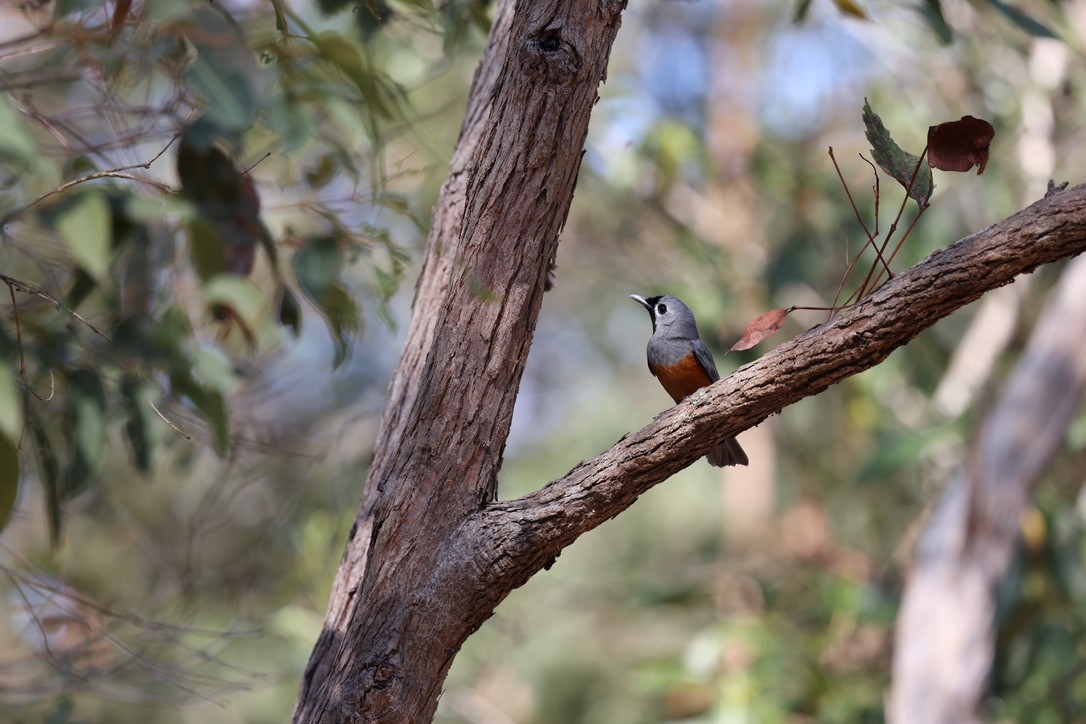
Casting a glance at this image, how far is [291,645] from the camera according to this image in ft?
22.8

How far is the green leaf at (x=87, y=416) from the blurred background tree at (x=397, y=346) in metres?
0.01

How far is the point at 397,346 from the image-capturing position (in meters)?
7.49

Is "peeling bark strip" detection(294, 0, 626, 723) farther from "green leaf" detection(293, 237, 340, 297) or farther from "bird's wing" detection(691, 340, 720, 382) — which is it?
"bird's wing" detection(691, 340, 720, 382)

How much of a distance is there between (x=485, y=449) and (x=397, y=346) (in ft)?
17.3

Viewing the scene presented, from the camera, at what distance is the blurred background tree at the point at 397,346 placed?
3.38 meters

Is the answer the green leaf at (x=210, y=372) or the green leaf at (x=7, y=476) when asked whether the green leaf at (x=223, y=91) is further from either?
the green leaf at (x=7, y=476)

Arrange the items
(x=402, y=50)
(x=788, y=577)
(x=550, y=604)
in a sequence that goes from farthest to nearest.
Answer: (x=550, y=604) < (x=788, y=577) < (x=402, y=50)

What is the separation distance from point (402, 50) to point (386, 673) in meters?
3.70

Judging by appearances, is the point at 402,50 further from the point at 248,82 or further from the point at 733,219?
the point at 733,219

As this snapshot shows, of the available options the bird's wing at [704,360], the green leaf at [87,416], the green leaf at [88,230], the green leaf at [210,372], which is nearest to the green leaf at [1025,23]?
the bird's wing at [704,360]

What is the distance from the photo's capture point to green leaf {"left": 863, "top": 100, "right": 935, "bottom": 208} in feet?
6.42

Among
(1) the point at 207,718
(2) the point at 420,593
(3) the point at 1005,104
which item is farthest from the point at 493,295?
(1) the point at 207,718

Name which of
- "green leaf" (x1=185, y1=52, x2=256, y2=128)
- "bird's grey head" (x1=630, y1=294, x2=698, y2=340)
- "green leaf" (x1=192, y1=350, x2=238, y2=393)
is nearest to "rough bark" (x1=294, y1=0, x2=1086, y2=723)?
"green leaf" (x1=185, y1=52, x2=256, y2=128)

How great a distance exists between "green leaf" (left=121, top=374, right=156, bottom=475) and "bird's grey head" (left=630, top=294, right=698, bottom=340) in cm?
195
